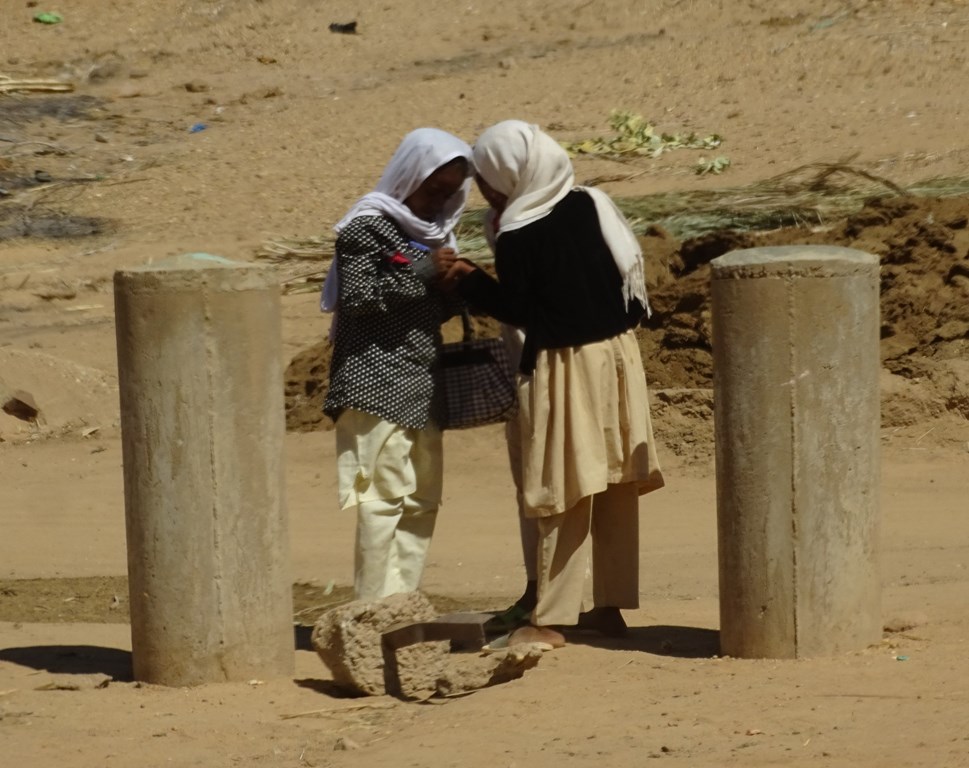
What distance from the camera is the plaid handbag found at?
5.80 m

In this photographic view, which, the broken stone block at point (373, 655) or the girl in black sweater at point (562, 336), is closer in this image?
the broken stone block at point (373, 655)

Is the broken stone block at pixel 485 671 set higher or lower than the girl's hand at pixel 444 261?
lower

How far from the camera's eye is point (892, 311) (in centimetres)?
959

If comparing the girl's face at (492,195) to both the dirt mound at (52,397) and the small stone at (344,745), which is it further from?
the dirt mound at (52,397)

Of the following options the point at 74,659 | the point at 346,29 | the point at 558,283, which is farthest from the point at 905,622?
the point at 346,29

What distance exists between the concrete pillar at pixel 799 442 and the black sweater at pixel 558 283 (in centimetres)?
38

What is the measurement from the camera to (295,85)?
64.2 feet

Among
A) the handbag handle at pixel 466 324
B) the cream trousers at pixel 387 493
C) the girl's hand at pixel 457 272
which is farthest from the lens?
the handbag handle at pixel 466 324

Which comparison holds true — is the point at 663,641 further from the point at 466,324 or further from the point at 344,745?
the point at 344,745

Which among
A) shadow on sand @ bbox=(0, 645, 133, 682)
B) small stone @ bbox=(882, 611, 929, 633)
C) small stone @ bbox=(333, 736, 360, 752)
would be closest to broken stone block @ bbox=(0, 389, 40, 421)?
shadow on sand @ bbox=(0, 645, 133, 682)

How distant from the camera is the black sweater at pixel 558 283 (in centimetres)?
546

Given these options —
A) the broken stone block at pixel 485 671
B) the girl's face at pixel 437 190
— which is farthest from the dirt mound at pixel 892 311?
the broken stone block at pixel 485 671

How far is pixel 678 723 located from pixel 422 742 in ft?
2.32

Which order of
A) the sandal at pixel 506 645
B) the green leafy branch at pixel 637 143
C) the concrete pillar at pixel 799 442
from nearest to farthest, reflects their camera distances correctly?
1. the concrete pillar at pixel 799 442
2. the sandal at pixel 506 645
3. the green leafy branch at pixel 637 143
